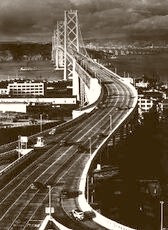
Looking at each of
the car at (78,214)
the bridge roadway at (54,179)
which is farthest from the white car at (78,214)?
the bridge roadway at (54,179)

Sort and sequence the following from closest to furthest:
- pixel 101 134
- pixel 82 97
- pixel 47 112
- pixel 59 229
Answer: pixel 59 229, pixel 101 134, pixel 47 112, pixel 82 97

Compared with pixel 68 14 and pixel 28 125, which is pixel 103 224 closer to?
pixel 28 125

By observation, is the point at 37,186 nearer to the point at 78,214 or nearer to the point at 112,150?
the point at 78,214

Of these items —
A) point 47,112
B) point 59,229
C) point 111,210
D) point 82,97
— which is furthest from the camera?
point 82,97

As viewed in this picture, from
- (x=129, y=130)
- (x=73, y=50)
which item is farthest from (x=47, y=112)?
(x=73, y=50)

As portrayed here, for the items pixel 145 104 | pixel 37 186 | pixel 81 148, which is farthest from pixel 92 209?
pixel 145 104
